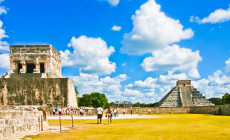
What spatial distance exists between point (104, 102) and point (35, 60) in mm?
45042

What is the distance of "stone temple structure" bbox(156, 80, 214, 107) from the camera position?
55.6 meters

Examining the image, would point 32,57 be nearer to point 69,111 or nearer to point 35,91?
point 35,91

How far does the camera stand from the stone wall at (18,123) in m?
7.44

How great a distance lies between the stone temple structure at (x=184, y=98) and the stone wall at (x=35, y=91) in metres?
32.8

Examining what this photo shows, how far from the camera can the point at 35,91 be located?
88.7 ft

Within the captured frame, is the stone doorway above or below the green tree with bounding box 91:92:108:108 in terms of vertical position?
above

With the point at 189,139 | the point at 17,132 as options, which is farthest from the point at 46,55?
the point at 189,139

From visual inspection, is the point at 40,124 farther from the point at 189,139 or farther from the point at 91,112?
the point at 91,112

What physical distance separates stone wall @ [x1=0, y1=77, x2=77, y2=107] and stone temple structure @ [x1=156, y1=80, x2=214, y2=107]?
32.8 m

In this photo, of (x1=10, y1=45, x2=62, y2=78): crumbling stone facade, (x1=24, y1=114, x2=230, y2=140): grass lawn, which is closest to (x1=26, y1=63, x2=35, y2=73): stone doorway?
(x1=10, y1=45, x2=62, y2=78): crumbling stone facade

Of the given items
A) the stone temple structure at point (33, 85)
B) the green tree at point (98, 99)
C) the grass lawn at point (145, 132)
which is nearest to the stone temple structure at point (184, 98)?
the green tree at point (98, 99)

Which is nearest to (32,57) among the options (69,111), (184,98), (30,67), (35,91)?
(30,67)

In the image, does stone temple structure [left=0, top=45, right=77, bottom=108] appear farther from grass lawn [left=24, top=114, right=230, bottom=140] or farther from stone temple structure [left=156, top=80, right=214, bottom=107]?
stone temple structure [left=156, top=80, right=214, bottom=107]

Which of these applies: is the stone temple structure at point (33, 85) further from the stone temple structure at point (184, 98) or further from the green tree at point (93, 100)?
the green tree at point (93, 100)
